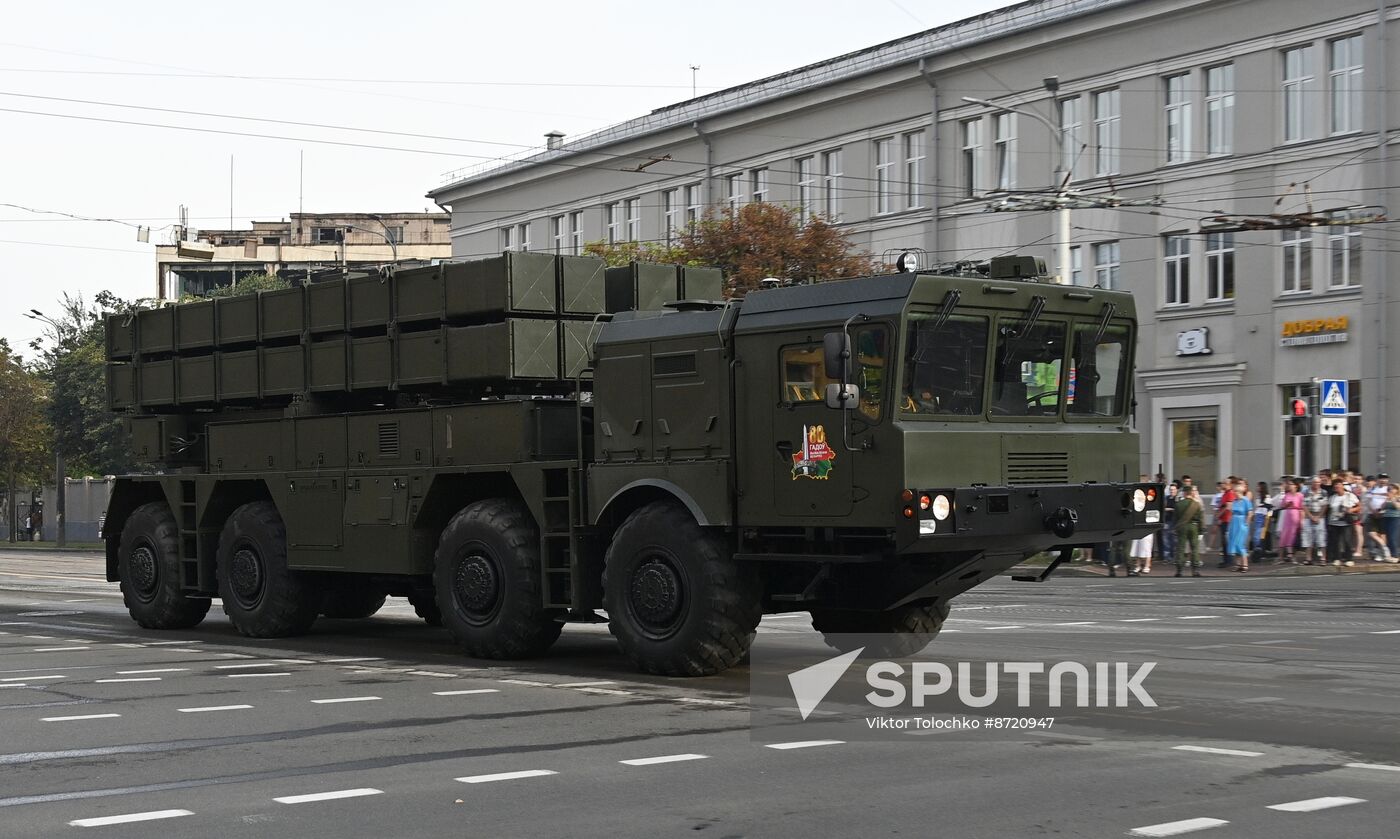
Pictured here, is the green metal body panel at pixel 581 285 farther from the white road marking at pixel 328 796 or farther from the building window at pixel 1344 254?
the building window at pixel 1344 254

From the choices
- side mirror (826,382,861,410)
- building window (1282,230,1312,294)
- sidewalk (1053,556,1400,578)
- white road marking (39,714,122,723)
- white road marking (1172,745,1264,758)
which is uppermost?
building window (1282,230,1312,294)

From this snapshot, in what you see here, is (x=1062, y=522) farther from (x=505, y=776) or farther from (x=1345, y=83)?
(x=1345, y=83)

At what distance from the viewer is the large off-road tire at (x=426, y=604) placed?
19.1 m

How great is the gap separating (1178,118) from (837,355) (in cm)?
3235

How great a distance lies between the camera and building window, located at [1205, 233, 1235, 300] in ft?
136

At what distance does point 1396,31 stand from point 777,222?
1422 centimetres

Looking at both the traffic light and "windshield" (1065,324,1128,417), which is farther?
the traffic light

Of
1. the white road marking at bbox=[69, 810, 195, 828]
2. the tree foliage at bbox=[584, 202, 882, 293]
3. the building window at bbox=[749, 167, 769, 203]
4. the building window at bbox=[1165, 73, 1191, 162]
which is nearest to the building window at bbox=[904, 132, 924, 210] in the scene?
the building window at bbox=[749, 167, 769, 203]

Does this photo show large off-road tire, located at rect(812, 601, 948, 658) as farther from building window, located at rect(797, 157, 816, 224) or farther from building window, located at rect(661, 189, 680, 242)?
building window, located at rect(661, 189, 680, 242)

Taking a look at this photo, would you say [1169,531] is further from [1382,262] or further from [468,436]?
[468,436]

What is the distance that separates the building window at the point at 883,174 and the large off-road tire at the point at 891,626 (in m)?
35.9

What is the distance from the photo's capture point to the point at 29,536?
78.9m

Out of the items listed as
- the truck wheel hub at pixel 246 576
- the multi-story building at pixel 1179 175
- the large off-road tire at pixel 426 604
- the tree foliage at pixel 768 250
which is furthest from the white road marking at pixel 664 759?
the tree foliage at pixel 768 250

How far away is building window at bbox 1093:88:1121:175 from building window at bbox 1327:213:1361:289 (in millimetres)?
6422
